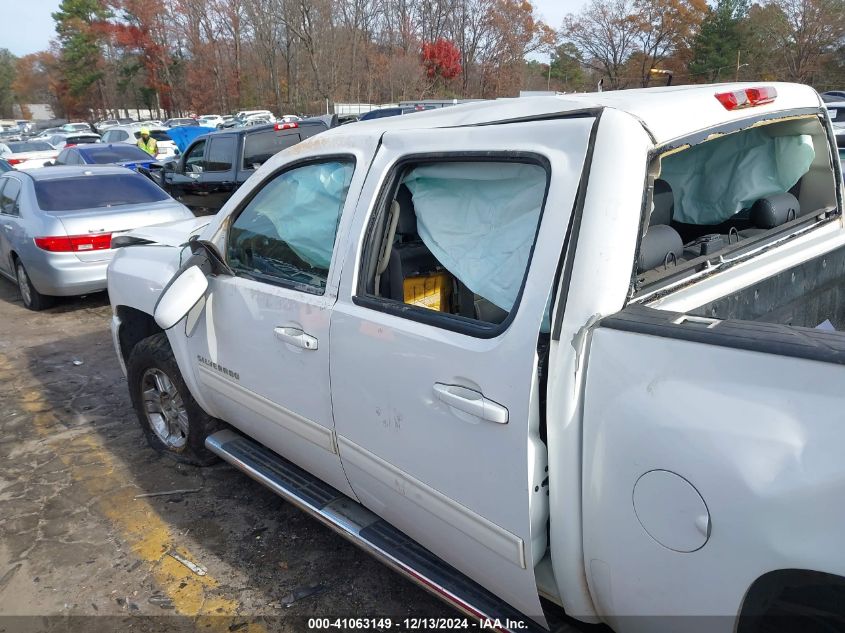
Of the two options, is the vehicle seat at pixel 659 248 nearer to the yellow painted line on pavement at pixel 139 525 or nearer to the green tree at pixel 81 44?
the yellow painted line on pavement at pixel 139 525

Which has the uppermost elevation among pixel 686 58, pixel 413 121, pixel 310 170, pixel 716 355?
pixel 686 58

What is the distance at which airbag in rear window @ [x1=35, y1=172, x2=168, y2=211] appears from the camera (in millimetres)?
7465

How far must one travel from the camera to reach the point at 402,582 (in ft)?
9.53

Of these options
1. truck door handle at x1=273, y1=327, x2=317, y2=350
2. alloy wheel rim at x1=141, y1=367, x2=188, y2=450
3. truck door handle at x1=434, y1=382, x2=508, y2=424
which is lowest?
alloy wheel rim at x1=141, y1=367, x2=188, y2=450

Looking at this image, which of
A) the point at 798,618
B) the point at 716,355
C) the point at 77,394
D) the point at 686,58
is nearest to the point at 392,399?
the point at 716,355

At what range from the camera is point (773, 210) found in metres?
2.82

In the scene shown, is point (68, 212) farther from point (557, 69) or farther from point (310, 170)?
point (557, 69)

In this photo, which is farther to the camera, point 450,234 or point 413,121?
point 413,121

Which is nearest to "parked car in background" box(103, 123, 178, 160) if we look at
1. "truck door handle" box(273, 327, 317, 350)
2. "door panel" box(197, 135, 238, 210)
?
"door panel" box(197, 135, 238, 210)

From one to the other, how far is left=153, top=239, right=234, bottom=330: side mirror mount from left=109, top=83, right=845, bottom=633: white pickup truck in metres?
0.01

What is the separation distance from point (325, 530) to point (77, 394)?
9.56 ft

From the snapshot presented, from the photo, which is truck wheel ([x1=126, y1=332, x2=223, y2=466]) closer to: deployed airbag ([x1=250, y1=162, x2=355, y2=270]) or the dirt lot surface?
the dirt lot surface

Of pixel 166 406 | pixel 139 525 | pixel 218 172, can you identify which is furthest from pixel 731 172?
pixel 218 172

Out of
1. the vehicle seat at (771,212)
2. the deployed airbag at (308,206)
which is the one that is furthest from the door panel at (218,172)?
the vehicle seat at (771,212)
